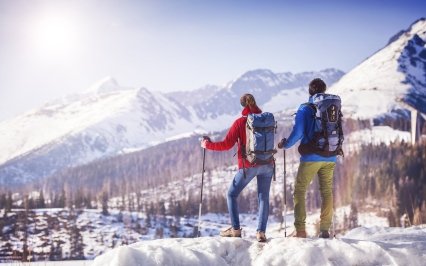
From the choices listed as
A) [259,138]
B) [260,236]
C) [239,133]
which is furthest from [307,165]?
[260,236]

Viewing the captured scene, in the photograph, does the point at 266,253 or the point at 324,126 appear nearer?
the point at 266,253

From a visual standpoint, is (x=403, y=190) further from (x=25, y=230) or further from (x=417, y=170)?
(x=25, y=230)

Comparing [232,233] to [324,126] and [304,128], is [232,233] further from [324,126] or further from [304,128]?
[324,126]

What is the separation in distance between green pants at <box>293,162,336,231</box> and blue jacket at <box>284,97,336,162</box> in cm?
15

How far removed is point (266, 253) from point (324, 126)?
3.37 meters

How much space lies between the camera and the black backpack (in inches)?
431

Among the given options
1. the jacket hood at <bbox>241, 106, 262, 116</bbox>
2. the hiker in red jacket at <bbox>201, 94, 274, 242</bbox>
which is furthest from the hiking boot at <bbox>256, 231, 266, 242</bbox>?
the jacket hood at <bbox>241, 106, 262, 116</bbox>

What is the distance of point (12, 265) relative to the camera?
591 inches

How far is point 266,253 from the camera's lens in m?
9.66

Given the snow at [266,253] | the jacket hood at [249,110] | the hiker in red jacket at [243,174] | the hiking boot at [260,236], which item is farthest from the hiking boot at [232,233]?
the jacket hood at [249,110]

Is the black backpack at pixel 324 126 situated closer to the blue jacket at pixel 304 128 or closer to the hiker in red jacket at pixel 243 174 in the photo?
the blue jacket at pixel 304 128

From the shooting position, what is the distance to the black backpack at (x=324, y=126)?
10.9 metres

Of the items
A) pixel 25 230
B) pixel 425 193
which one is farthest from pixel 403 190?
pixel 25 230

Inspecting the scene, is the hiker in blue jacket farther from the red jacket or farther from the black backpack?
the red jacket
